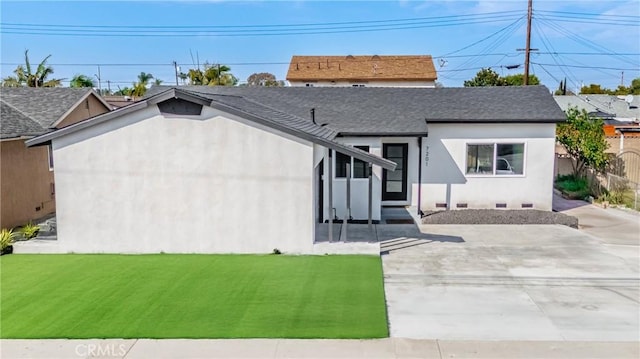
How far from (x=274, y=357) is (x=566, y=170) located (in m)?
18.7

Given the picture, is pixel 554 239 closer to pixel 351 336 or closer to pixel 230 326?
pixel 351 336

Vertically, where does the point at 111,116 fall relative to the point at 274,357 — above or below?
above

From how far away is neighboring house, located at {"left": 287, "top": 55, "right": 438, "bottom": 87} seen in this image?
45656mm

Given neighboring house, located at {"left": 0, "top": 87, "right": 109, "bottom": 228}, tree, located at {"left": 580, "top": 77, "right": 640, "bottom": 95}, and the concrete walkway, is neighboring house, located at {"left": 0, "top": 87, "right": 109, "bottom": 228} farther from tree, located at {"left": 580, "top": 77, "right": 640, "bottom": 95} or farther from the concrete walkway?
A: tree, located at {"left": 580, "top": 77, "right": 640, "bottom": 95}

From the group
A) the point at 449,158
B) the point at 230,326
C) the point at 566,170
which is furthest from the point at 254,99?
the point at 566,170


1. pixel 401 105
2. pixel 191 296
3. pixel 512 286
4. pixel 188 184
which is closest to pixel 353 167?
pixel 401 105

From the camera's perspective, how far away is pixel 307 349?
6.84 meters

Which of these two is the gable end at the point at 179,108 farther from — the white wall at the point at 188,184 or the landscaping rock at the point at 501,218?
the landscaping rock at the point at 501,218

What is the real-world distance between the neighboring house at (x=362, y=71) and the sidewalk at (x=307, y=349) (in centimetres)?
3919

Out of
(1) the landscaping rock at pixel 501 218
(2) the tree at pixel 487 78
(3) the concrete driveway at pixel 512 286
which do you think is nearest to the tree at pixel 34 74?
(1) the landscaping rock at pixel 501 218

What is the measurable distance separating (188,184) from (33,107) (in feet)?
30.9

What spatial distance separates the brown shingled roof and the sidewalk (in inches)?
1576

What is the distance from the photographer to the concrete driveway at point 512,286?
7500 millimetres

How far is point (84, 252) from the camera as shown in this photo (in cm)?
1167
